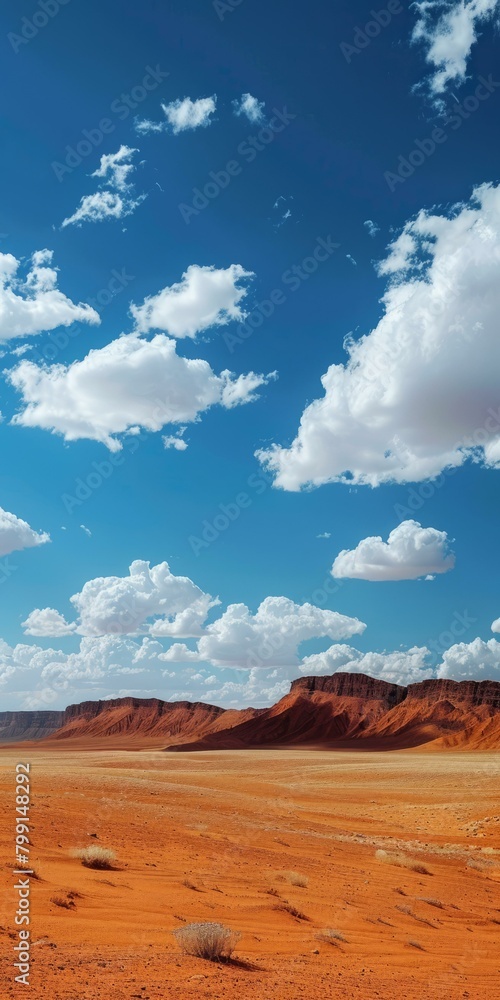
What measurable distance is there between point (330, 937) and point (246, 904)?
6.25 ft

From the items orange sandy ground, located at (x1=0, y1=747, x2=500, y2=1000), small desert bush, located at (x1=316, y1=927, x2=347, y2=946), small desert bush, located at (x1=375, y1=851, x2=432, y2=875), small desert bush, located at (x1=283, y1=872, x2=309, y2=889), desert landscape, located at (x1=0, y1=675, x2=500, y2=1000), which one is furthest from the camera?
small desert bush, located at (x1=375, y1=851, x2=432, y2=875)

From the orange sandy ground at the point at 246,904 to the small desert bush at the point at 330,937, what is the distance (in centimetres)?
10

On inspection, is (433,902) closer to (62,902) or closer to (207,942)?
(207,942)

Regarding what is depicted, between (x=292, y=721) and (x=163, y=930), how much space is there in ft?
519

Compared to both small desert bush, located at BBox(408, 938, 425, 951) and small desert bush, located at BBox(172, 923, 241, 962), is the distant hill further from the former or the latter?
small desert bush, located at BBox(172, 923, 241, 962)

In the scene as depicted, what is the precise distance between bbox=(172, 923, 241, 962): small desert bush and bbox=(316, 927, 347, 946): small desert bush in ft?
6.71

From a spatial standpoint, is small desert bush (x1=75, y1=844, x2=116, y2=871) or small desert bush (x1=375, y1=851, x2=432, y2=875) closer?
small desert bush (x1=75, y1=844, x2=116, y2=871)

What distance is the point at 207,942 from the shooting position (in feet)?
26.4

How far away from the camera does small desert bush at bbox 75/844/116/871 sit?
1233 cm

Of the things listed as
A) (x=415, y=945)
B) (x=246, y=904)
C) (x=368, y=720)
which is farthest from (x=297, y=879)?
(x=368, y=720)

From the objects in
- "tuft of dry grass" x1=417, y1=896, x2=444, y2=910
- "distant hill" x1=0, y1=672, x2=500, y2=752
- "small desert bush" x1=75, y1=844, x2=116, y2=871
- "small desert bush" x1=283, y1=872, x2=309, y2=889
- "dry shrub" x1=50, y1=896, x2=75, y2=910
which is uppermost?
"dry shrub" x1=50, y1=896, x2=75, y2=910

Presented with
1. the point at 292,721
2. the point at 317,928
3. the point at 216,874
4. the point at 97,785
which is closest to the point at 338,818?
the point at 97,785

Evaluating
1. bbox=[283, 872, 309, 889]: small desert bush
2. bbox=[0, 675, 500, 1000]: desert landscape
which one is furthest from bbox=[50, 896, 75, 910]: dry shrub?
bbox=[283, 872, 309, 889]: small desert bush

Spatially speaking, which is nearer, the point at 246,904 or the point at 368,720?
the point at 246,904
